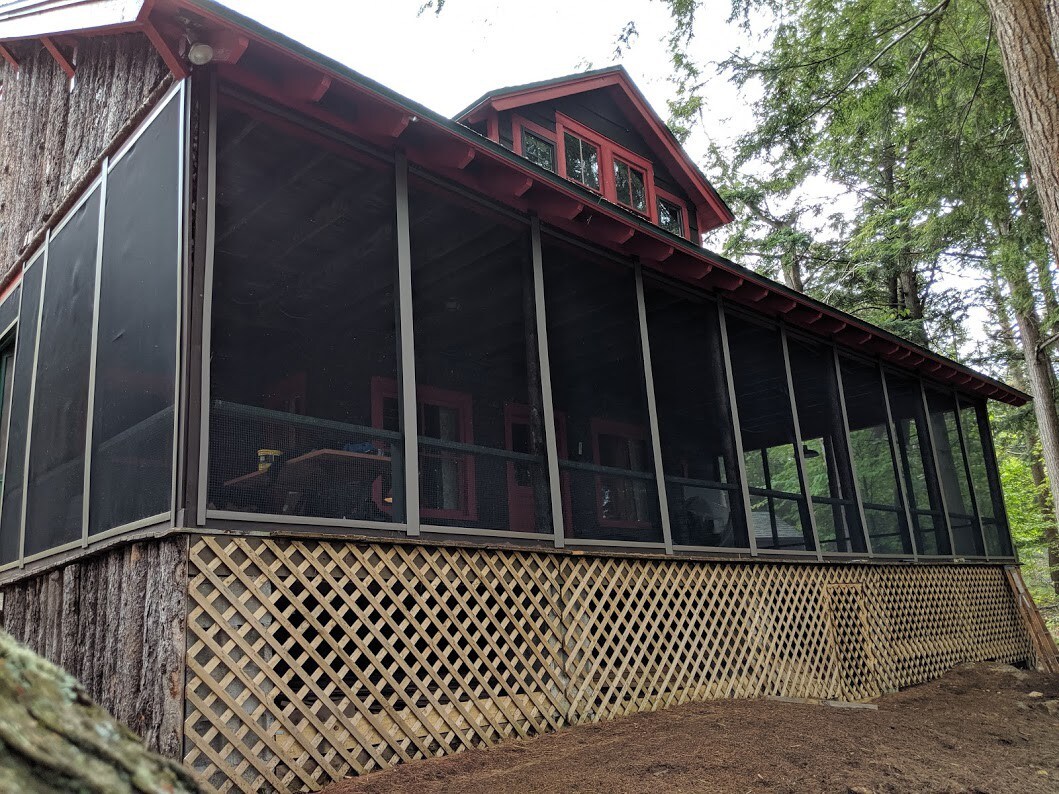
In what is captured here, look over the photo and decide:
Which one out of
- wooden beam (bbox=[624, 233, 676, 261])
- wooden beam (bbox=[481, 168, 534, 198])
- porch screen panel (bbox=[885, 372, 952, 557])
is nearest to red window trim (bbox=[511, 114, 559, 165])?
wooden beam (bbox=[624, 233, 676, 261])

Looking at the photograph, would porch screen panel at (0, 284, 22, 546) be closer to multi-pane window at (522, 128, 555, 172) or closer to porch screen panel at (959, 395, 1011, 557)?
multi-pane window at (522, 128, 555, 172)

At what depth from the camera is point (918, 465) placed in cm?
1259

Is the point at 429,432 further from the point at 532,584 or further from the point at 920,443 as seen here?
the point at 920,443

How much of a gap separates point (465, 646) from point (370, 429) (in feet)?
5.28

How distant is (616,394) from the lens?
10.2 m

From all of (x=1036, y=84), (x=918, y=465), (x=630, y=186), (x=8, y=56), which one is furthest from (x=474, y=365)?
(x=918, y=465)

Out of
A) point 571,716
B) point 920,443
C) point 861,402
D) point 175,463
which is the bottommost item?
point 571,716

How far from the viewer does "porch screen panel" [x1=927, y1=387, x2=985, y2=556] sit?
11.9 metres

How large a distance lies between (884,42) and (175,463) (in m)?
11.8

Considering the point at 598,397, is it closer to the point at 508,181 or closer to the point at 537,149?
the point at 537,149

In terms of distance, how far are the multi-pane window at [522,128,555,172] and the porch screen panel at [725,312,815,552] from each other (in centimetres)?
362

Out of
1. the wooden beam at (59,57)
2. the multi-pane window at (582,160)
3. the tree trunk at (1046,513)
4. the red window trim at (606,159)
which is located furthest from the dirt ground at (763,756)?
the tree trunk at (1046,513)

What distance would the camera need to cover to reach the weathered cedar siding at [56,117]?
6.36 meters

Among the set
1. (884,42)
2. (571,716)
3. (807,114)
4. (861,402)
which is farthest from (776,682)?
(884,42)
